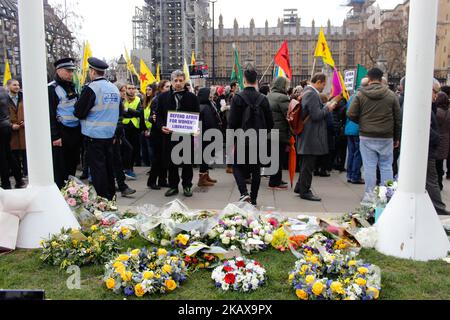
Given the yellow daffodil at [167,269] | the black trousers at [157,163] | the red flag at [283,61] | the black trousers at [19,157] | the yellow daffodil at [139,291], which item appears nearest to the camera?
the yellow daffodil at [139,291]

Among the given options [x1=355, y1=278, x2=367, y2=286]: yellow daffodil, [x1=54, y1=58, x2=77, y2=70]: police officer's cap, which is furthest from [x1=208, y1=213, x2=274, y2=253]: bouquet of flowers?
[x1=54, y1=58, x2=77, y2=70]: police officer's cap

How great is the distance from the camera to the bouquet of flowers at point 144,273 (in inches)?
139

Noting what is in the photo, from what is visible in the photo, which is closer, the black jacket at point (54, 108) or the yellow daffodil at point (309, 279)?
the yellow daffodil at point (309, 279)

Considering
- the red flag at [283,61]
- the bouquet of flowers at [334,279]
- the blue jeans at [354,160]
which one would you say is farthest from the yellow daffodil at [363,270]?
the red flag at [283,61]

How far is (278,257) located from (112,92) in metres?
3.24

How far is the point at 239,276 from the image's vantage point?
3.65 m

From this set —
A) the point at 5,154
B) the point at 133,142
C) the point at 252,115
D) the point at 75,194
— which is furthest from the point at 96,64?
the point at 133,142

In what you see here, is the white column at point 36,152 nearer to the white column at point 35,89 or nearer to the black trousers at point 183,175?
the white column at point 35,89

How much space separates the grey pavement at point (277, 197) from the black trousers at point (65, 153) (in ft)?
3.37

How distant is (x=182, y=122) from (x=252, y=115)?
1.45m

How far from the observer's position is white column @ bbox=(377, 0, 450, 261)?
13.2 feet

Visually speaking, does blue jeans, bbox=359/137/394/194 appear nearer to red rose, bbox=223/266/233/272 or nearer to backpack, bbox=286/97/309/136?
backpack, bbox=286/97/309/136

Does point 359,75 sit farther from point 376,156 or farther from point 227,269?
point 227,269
